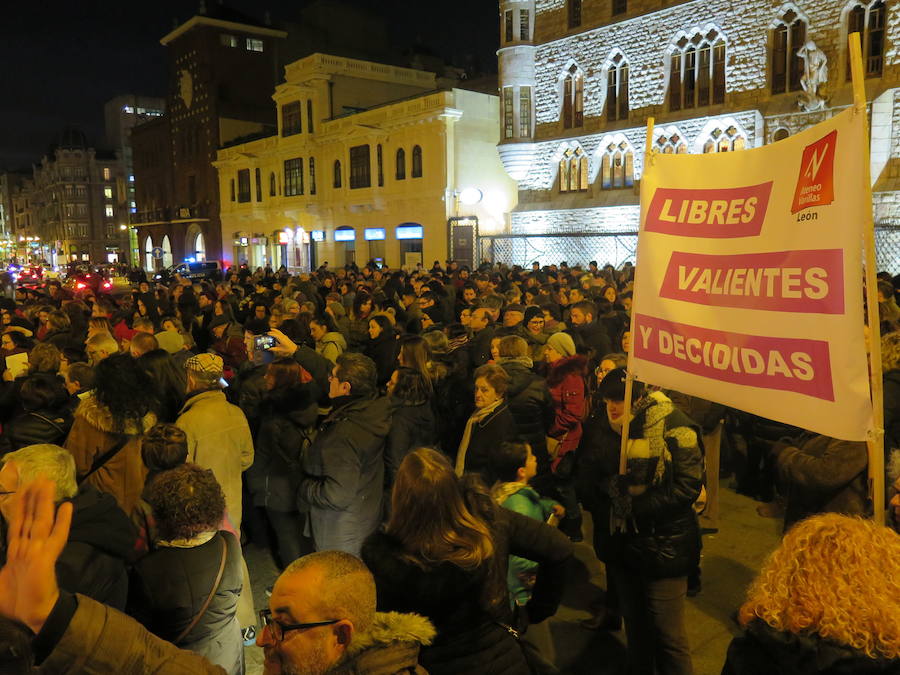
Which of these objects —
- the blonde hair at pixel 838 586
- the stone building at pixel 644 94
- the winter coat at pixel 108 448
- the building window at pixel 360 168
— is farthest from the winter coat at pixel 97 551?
the building window at pixel 360 168

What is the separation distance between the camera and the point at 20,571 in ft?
5.35

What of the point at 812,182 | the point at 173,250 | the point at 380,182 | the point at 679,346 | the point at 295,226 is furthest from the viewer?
the point at 173,250

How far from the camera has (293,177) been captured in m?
38.5

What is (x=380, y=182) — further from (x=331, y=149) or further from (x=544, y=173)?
(x=544, y=173)

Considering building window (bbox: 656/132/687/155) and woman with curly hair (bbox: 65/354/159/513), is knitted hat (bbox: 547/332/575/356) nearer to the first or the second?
woman with curly hair (bbox: 65/354/159/513)

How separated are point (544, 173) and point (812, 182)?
25931 mm

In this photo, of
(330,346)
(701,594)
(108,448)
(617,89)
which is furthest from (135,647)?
(617,89)

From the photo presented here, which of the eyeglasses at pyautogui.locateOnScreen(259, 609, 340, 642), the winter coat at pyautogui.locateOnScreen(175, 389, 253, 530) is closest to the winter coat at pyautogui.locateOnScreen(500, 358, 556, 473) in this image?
the winter coat at pyautogui.locateOnScreen(175, 389, 253, 530)

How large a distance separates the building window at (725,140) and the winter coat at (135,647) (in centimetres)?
2299

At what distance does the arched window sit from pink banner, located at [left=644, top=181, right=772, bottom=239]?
27762 millimetres

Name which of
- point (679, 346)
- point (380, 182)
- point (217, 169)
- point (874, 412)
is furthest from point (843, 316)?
point (217, 169)

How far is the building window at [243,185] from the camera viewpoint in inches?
1713

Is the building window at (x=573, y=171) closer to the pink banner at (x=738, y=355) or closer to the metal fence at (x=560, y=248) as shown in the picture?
the metal fence at (x=560, y=248)

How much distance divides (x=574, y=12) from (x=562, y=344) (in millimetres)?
23661
